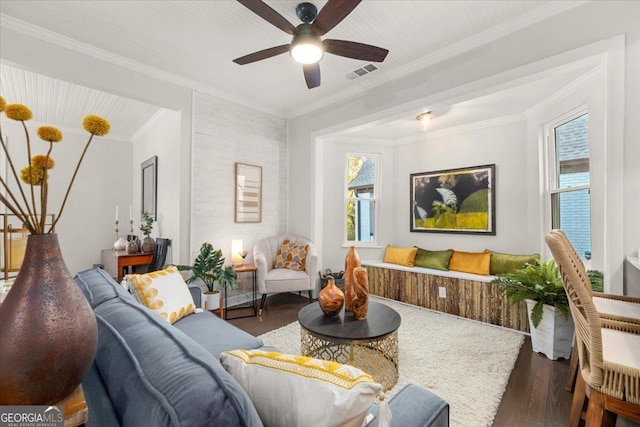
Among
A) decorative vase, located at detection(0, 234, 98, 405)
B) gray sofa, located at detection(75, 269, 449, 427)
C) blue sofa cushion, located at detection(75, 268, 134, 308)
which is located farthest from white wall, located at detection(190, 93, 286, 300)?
decorative vase, located at detection(0, 234, 98, 405)

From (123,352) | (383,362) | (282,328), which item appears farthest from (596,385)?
(282,328)

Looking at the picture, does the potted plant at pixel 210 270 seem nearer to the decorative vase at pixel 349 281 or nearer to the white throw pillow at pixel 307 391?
the decorative vase at pixel 349 281

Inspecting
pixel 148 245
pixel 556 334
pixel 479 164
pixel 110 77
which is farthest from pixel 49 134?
pixel 479 164

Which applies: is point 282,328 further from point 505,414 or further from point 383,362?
point 505,414

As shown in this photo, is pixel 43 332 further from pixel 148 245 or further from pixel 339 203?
pixel 339 203

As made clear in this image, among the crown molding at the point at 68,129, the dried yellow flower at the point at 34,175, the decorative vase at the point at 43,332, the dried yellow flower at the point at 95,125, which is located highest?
the crown molding at the point at 68,129

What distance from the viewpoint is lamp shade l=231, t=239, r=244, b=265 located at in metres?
3.72

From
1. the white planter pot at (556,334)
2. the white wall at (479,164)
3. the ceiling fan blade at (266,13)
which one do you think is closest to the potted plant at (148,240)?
the ceiling fan blade at (266,13)

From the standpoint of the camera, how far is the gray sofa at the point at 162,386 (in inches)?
22.8

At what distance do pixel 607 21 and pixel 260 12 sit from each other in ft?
8.00

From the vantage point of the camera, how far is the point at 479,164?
400 cm

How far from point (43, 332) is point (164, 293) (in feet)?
4.82

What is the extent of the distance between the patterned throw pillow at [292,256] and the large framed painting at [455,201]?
→ 184 centimetres

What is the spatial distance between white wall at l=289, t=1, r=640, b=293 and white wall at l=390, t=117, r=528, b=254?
413 mm
